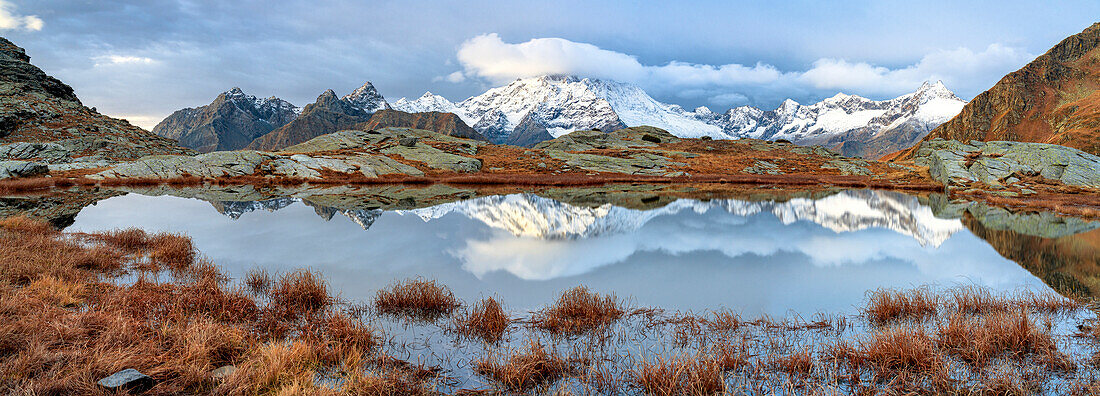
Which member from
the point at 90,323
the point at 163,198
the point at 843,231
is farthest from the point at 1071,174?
the point at 163,198

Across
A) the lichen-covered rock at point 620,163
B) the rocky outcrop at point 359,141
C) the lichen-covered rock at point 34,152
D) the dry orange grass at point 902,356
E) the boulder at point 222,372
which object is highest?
the rocky outcrop at point 359,141

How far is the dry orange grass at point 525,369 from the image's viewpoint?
8.24m

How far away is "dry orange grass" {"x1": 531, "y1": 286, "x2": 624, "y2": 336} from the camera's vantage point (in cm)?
1140

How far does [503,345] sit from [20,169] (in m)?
97.0

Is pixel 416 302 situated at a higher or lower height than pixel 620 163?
lower

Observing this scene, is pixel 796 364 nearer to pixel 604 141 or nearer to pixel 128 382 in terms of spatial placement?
pixel 128 382

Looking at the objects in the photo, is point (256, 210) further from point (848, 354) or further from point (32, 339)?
point (848, 354)

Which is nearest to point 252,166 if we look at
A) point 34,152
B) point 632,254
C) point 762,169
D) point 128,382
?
point 34,152

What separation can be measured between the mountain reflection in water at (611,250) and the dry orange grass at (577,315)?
1.57 metres

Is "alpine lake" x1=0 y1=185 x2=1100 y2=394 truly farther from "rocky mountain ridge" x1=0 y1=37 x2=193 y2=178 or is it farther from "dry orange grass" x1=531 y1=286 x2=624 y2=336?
"rocky mountain ridge" x1=0 y1=37 x2=193 y2=178

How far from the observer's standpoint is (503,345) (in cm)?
1024

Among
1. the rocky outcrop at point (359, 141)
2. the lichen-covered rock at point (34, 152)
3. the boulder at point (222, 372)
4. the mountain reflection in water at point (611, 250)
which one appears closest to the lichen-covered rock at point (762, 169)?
the mountain reflection in water at point (611, 250)

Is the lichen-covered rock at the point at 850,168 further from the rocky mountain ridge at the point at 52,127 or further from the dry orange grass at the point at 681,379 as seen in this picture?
the rocky mountain ridge at the point at 52,127

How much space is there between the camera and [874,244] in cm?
2486
